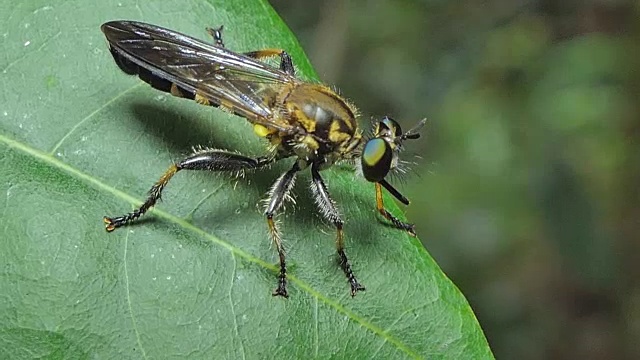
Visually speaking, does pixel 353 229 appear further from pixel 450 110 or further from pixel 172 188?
pixel 450 110

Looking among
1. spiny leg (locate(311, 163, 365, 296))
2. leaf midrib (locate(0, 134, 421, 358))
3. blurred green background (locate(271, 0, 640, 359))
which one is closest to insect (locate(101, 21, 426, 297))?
spiny leg (locate(311, 163, 365, 296))

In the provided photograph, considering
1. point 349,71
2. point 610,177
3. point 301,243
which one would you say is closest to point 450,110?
point 349,71

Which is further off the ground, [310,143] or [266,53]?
[266,53]

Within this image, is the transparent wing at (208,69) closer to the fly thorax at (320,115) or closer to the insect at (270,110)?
the insect at (270,110)

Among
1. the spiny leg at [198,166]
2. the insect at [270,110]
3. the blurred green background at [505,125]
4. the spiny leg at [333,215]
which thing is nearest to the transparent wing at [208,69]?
the insect at [270,110]

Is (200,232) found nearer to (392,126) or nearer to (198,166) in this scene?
(198,166)

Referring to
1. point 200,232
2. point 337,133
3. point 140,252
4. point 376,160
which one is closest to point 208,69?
point 337,133
